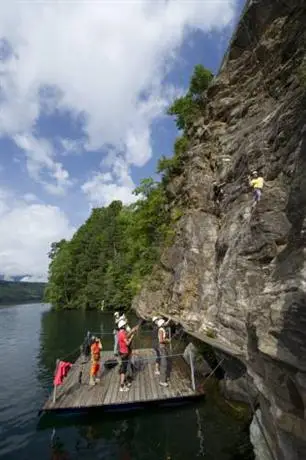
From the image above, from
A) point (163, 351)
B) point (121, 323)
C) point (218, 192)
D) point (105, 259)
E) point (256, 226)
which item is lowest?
point (163, 351)

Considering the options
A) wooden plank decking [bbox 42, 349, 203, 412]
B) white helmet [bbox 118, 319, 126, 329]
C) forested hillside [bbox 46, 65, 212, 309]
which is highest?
forested hillside [bbox 46, 65, 212, 309]

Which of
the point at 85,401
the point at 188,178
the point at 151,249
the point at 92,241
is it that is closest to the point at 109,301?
the point at 92,241

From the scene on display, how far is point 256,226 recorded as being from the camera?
11.8 m

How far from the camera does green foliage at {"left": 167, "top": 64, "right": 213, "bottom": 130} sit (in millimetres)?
30766

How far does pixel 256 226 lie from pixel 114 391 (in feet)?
30.3

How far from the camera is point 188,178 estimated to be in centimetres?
2731

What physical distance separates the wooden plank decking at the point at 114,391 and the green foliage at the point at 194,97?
22235 mm

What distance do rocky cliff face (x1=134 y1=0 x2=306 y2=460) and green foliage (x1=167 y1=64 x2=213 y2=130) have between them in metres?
2.66

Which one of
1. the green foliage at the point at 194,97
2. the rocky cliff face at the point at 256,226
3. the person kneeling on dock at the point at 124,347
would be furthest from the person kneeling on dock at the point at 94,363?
the green foliage at the point at 194,97

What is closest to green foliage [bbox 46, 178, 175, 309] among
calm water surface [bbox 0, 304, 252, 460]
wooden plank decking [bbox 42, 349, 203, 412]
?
wooden plank decking [bbox 42, 349, 203, 412]

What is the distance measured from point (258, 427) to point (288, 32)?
1735cm

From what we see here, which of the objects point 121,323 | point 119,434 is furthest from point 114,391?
point 121,323

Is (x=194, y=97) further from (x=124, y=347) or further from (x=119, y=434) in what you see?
(x=119, y=434)

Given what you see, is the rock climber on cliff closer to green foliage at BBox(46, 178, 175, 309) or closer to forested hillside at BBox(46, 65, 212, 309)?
forested hillside at BBox(46, 65, 212, 309)
